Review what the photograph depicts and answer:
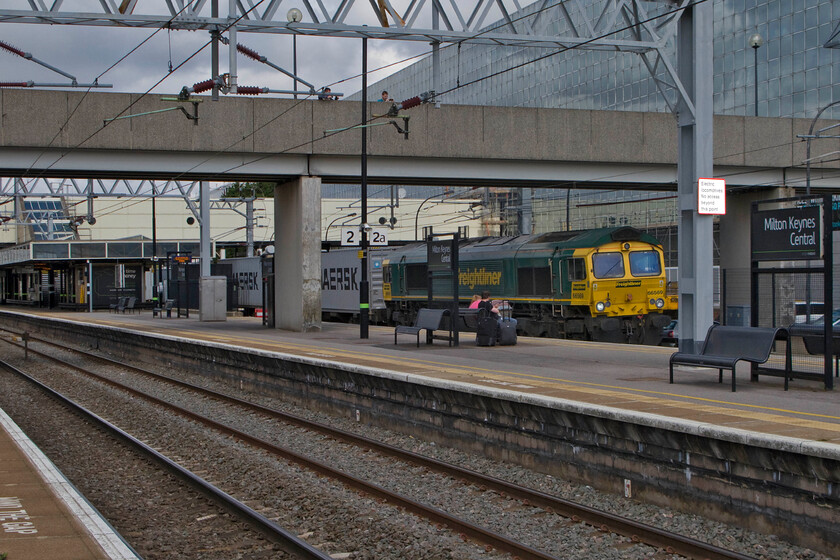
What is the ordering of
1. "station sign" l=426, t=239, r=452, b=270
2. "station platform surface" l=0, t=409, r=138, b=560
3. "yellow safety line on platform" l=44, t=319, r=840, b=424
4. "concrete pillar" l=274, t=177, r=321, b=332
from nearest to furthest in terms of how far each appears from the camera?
"station platform surface" l=0, t=409, r=138, b=560
"yellow safety line on platform" l=44, t=319, r=840, b=424
"station sign" l=426, t=239, r=452, b=270
"concrete pillar" l=274, t=177, r=321, b=332

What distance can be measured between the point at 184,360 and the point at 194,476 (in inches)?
607

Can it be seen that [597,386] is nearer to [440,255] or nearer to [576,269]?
[440,255]

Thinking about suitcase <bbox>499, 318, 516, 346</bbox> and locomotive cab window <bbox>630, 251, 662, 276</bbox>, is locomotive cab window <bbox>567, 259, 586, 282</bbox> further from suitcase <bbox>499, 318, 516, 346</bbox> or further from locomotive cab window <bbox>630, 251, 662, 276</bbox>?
suitcase <bbox>499, 318, 516, 346</bbox>

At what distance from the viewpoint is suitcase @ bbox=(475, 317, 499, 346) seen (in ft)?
71.0

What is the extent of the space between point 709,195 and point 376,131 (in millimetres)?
15360

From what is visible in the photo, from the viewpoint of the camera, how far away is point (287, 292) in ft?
103

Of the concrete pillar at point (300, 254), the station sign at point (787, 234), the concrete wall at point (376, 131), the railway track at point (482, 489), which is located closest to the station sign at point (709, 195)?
the station sign at point (787, 234)

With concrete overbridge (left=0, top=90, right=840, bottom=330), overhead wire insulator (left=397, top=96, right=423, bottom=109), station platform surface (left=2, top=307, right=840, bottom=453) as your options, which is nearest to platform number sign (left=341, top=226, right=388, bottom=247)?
concrete overbridge (left=0, top=90, right=840, bottom=330)

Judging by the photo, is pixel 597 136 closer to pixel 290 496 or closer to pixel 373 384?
pixel 373 384

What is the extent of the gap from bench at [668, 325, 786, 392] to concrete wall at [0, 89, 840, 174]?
17396 mm

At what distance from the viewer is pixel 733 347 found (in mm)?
12938

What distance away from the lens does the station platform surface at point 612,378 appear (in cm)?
1012

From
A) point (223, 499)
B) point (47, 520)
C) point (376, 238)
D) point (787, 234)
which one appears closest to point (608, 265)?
point (376, 238)

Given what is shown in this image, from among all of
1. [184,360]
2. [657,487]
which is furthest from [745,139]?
[657,487]
